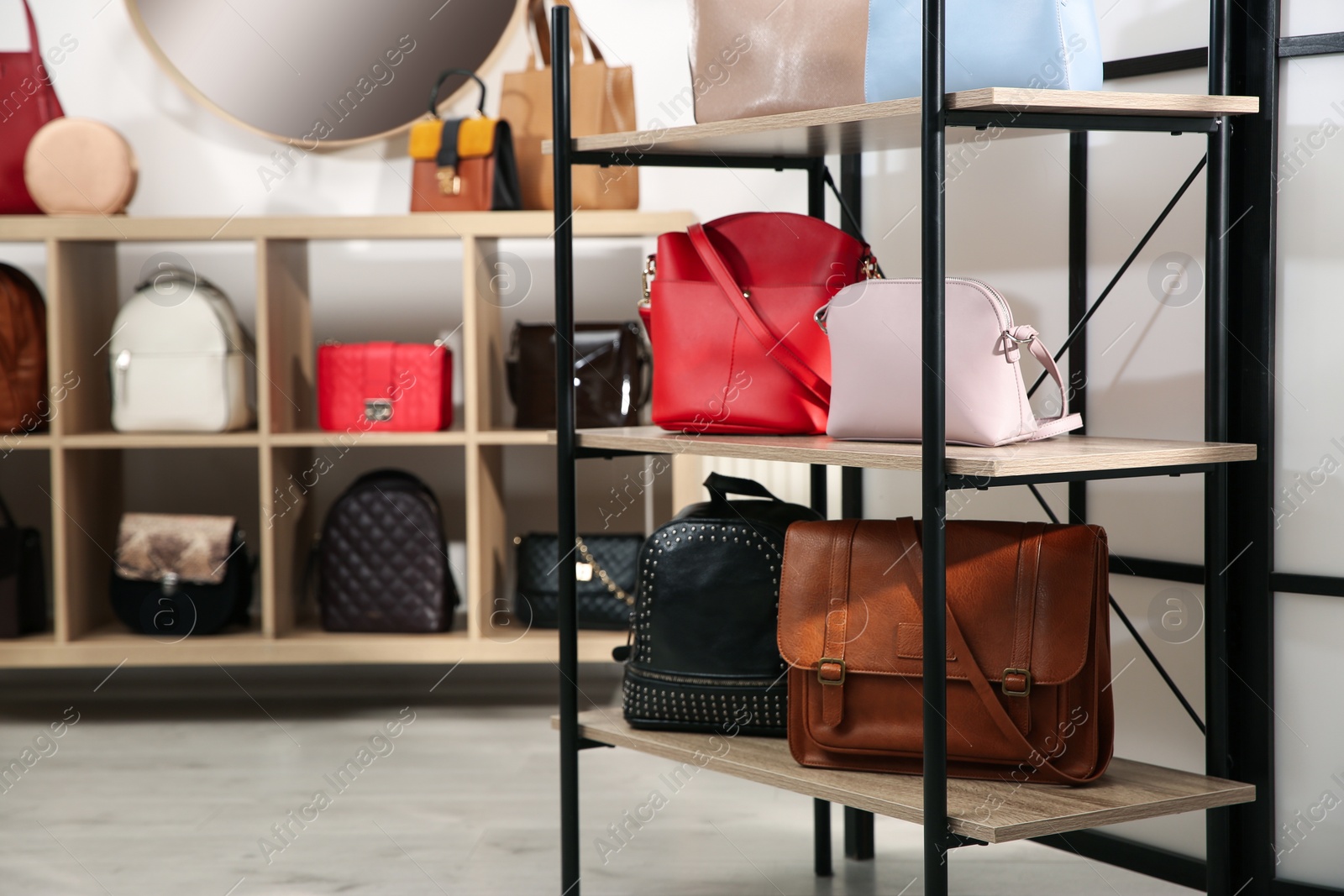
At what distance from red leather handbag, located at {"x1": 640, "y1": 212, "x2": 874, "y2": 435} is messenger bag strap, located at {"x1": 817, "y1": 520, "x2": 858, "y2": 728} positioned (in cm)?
22

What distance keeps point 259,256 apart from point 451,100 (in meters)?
0.71

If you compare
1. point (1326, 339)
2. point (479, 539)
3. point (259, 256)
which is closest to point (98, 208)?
point (259, 256)

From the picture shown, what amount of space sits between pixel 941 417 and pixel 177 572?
2480mm

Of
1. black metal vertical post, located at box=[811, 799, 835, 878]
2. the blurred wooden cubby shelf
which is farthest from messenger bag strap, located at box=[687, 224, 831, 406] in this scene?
the blurred wooden cubby shelf

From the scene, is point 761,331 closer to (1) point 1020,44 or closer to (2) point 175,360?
(1) point 1020,44

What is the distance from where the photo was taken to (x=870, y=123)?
178 centimetres

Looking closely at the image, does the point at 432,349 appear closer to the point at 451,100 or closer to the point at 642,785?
the point at 451,100

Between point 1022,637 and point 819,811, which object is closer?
point 1022,637

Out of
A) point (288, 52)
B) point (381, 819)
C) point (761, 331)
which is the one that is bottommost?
point (381, 819)

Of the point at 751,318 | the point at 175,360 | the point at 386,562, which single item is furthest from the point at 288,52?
the point at 751,318

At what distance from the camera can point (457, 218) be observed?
131 inches

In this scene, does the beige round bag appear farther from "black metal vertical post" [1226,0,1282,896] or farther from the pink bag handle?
"black metal vertical post" [1226,0,1282,896]

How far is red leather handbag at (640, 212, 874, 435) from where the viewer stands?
1.98m

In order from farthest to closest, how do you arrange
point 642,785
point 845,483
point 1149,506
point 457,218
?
point 457,218 < point 642,785 < point 845,483 < point 1149,506
